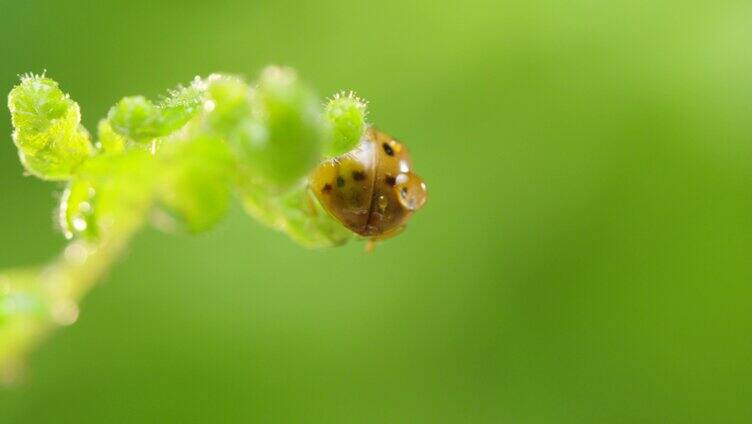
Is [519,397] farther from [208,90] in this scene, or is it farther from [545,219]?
[208,90]

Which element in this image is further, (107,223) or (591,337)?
(591,337)

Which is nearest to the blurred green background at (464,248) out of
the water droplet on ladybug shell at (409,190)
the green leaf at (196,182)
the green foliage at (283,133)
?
the water droplet on ladybug shell at (409,190)

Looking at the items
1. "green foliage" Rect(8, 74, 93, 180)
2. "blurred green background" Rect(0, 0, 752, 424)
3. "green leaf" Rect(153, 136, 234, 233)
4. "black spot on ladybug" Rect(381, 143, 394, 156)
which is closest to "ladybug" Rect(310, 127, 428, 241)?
"black spot on ladybug" Rect(381, 143, 394, 156)

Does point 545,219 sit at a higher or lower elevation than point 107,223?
higher

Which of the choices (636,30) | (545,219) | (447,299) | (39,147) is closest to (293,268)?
(447,299)

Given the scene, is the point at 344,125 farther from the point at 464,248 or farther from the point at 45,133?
the point at 464,248

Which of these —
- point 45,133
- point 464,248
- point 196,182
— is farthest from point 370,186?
point 464,248
